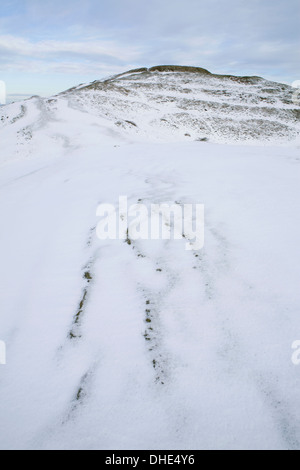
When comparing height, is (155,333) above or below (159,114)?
below

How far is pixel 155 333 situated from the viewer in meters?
1.92

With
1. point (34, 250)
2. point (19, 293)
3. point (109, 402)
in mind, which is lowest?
point (109, 402)

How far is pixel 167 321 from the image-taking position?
199 centimetres

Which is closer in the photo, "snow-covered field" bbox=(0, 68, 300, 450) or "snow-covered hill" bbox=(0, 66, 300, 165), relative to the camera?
"snow-covered field" bbox=(0, 68, 300, 450)

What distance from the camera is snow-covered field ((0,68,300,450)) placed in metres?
1.41

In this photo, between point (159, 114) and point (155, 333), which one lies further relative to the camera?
point (159, 114)

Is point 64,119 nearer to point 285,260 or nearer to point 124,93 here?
point 124,93

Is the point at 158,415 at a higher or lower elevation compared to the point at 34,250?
lower

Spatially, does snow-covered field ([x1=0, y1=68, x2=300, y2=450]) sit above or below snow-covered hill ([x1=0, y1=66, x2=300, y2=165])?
below

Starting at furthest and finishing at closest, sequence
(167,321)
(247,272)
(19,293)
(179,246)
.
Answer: (179,246) → (19,293) → (247,272) → (167,321)

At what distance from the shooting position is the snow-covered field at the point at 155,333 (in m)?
1.41
